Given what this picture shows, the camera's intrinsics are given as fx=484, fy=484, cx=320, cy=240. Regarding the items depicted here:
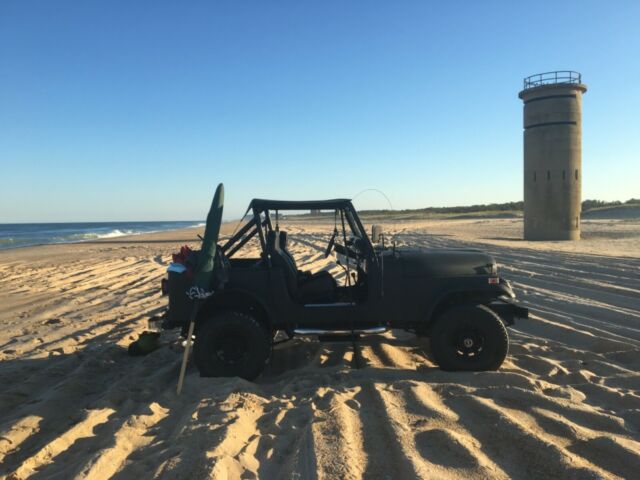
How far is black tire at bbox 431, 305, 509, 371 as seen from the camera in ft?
15.8

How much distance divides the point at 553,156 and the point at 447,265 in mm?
20620

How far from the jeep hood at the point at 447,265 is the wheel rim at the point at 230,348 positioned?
5.94ft

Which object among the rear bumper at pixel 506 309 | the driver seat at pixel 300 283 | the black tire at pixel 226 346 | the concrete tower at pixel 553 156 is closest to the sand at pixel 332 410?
the black tire at pixel 226 346

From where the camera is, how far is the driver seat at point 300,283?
504 cm

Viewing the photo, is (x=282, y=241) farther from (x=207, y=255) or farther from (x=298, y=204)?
(x=207, y=255)

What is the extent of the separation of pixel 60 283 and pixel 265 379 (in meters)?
9.47

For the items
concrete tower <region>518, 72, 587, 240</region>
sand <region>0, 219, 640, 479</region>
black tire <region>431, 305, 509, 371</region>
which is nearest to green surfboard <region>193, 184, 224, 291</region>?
sand <region>0, 219, 640, 479</region>

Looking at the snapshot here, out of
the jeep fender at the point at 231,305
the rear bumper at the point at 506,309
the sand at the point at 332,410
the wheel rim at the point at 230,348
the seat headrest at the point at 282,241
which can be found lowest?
the sand at the point at 332,410

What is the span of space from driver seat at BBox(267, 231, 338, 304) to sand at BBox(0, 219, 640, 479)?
29.5 inches

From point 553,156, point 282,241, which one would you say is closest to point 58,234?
point 553,156

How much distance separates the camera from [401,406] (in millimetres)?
3908

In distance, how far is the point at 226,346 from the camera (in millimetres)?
4863

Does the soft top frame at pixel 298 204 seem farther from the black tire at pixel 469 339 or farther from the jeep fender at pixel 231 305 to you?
the black tire at pixel 469 339

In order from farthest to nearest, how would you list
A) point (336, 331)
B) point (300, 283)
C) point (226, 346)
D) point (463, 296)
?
point (300, 283)
point (463, 296)
point (336, 331)
point (226, 346)
